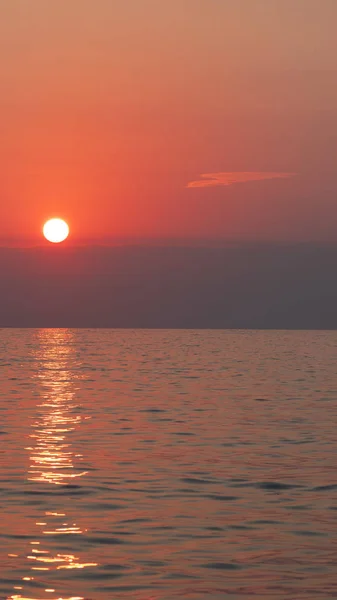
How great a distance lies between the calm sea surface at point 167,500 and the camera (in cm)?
1678

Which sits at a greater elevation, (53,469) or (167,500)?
(53,469)

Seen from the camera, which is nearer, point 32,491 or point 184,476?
point 32,491

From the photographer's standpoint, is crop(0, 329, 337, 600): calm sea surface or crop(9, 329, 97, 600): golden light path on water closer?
crop(0, 329, 337, 600): calm sea surface

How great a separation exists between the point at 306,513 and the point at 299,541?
2.70 metres

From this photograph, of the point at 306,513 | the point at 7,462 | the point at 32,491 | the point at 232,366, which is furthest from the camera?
the point at 232,366

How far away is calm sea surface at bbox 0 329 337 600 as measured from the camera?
1678 centimetres

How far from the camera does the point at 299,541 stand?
19.4m

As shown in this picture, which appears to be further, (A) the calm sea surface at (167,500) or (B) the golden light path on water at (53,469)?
(B) the golden light path on water at (53,469)

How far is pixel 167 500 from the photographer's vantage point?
76.8ft

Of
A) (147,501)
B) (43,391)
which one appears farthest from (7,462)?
(43,391)

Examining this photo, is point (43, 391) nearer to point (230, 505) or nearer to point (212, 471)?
point (212, 471)

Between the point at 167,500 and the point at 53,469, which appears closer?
the point at 167,500

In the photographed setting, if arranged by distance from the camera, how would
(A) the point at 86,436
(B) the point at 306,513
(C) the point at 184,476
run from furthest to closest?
(A) the point at 86,436, (C) the point at 184,476, (B) the point at 306,513

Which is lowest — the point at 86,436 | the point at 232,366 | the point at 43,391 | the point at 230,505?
the point at 230,505
